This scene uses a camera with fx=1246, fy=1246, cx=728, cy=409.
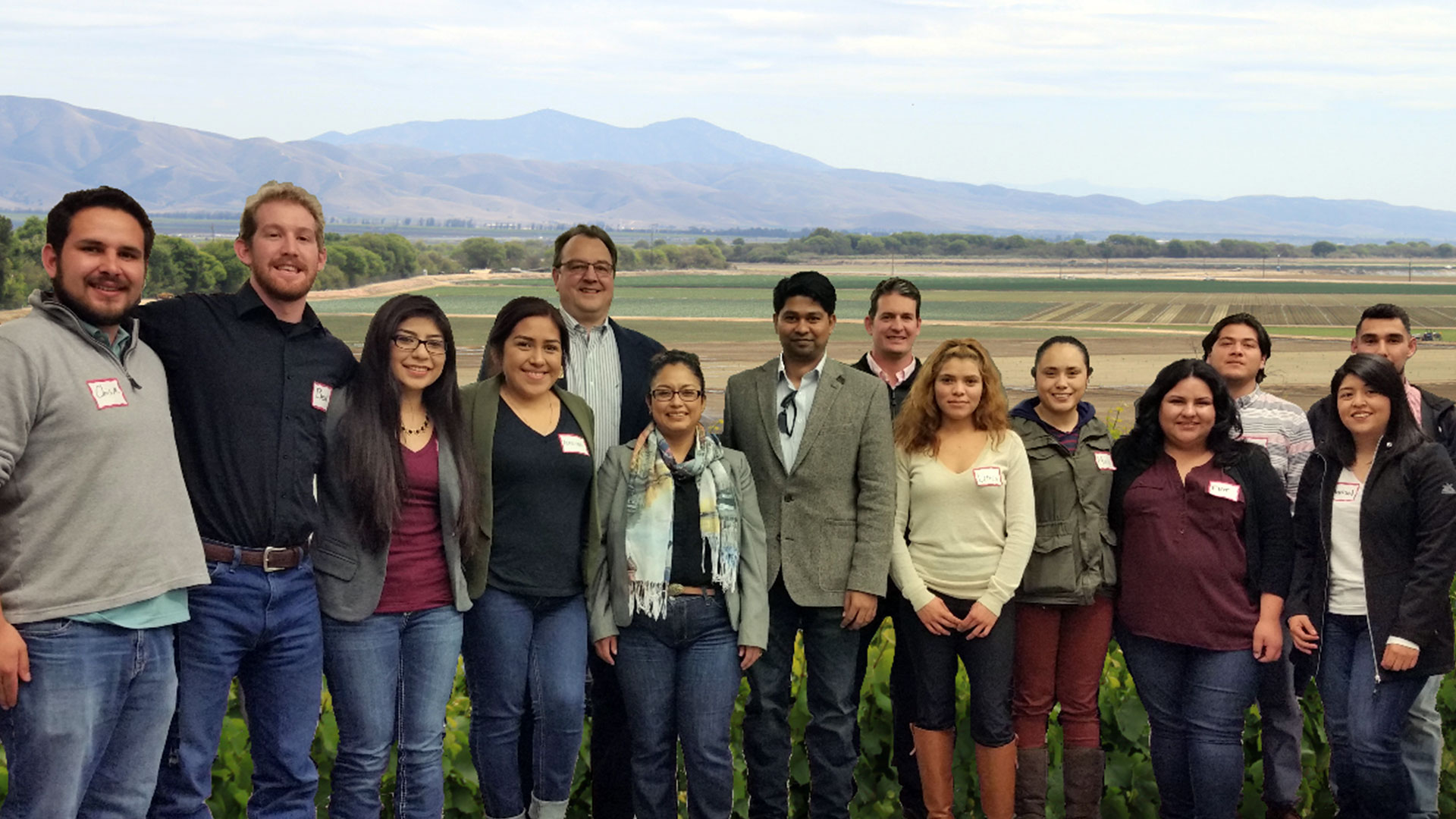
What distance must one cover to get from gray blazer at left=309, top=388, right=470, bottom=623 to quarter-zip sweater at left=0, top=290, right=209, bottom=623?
478 mm

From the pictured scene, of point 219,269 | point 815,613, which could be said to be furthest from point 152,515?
point 219,269

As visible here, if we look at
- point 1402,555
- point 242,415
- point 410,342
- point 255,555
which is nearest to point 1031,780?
point 1402,555

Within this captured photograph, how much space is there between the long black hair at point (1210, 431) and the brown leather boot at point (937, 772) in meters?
1.35

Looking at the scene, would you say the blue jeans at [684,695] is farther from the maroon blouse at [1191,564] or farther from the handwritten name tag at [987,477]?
the maroon blouse at [1191,564]

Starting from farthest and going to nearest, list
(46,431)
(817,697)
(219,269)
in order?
(219,269) < (817,697) < (46,431)

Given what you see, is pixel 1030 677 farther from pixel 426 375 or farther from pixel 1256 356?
pixel 426 375

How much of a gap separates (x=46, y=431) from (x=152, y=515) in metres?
0.38

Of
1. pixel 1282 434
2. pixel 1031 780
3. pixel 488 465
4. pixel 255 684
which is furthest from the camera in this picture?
pixel 1282 434

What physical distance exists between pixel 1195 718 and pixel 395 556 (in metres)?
2.99

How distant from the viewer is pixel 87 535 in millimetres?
3598

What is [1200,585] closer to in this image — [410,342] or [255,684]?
[410,342]

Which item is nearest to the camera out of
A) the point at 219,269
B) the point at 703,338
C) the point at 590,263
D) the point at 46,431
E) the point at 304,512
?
the point at 46,431

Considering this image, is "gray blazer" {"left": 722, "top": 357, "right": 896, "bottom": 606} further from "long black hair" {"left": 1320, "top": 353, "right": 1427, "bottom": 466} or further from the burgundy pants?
"long black hair" {"left": 1320, "top": 353, "right": 1427, "bottom": 466}

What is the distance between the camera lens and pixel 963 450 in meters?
4.88
